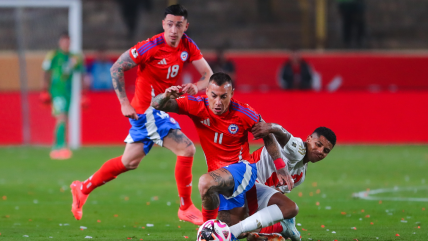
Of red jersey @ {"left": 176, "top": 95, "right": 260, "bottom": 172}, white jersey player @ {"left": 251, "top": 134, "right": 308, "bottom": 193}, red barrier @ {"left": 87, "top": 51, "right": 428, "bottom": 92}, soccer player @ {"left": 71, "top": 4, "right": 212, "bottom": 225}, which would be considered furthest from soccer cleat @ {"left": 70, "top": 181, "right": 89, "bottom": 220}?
red barrier @ {"left": 87, "top": 51, "right": 428, "bottom": 92}

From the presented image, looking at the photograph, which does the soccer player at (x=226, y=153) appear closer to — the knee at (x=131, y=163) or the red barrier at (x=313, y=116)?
the knee at (x=131, y=163)

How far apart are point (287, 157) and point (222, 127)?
2.15 ft

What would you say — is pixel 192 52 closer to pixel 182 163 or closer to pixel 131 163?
pixel 182 163

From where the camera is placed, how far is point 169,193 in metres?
9.11

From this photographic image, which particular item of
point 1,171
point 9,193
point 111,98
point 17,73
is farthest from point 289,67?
point 9,193

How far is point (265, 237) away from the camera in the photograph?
17.6 ft

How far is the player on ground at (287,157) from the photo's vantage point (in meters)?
5.59

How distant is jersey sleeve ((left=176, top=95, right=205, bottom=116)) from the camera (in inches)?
223

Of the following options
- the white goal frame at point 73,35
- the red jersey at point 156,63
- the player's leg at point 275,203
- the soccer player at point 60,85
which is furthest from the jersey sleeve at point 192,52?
the white goal frame at point 73,35

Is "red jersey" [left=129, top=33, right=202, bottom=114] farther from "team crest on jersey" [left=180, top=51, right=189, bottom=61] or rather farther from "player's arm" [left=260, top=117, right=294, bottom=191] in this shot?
"player's arm" [left=260, top=117, right=294, bottom=191]

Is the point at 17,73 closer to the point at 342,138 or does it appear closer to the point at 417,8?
the point at 342,138

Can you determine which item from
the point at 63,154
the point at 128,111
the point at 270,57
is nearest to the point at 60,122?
the point at 63,154

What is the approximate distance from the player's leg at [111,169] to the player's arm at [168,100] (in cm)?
127

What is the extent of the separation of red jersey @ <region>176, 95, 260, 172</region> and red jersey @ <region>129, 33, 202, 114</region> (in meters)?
1.01
